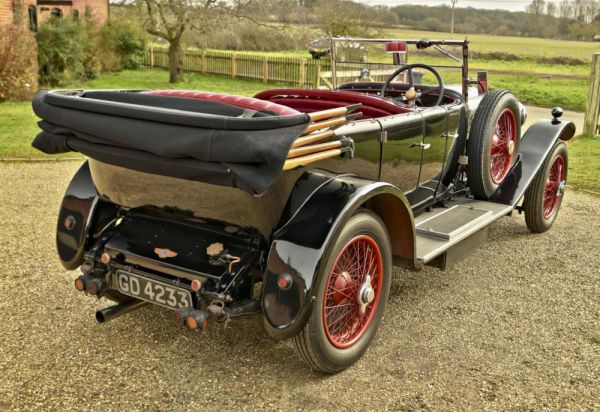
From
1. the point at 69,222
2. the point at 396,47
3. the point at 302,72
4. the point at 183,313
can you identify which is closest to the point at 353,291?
the point at 183,313

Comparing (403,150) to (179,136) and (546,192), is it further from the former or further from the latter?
(546,192)

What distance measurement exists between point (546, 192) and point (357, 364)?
10.8ft

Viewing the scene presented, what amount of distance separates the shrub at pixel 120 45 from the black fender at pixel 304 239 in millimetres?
20861

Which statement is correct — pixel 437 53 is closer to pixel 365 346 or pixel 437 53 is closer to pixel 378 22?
pixel 365 346

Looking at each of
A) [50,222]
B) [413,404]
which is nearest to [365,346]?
[413,404]

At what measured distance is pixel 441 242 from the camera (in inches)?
152

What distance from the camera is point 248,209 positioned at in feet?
9.50

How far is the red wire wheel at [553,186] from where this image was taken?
5.70 meters

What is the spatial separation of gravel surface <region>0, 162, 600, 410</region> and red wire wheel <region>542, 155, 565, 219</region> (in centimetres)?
106

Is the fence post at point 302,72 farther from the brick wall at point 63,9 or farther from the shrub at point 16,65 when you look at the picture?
the shrub at point 16,65

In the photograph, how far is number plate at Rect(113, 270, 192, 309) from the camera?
3.01 m

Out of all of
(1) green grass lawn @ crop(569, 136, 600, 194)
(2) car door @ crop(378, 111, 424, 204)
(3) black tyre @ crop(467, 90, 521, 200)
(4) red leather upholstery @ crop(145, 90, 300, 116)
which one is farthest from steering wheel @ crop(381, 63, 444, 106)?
(1) green grass lawn @ crop(569, 136, 600, 194)

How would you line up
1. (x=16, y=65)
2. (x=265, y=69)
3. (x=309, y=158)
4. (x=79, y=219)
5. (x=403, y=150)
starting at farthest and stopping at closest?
(x=265, y=69) → (x=16, y=65) → (x=403, y=150) → (x=79, y=219) → (x=309, y=158)

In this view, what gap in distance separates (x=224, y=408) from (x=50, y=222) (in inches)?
138
